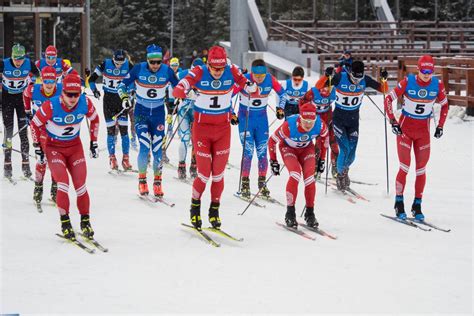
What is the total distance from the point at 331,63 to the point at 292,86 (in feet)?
57.3

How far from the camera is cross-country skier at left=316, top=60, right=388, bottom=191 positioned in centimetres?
1195

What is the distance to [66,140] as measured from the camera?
347 inches

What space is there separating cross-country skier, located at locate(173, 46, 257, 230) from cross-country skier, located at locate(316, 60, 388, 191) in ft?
9.65

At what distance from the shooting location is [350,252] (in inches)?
342

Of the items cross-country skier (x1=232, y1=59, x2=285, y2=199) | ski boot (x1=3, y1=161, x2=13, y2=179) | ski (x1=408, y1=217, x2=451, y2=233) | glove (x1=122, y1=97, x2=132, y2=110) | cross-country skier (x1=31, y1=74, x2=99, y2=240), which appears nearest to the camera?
cross-country skier (x1=31, y1=74, x2=99, y2=240)

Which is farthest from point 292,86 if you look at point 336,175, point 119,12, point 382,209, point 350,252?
point 119,12

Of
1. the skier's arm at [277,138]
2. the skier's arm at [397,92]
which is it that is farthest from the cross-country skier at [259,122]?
the skier's arm at [277,138]

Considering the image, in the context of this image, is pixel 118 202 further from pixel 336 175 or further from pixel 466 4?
pixel 466 4

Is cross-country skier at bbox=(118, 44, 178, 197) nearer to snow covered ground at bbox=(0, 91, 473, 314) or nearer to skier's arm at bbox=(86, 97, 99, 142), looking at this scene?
snow covered ground at bbox=(0, 91, 473, 314)

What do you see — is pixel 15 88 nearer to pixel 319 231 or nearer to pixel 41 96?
pixel 41 96

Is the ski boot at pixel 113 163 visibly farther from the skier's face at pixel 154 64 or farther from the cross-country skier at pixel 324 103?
the cross-country skier at pixel 324 103

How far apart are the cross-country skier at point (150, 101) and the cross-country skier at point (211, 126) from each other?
2064 millimetres

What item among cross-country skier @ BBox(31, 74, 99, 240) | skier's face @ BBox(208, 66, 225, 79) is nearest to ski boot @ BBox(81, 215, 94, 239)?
cross-country skier @ BBox(31, 74, 99, 240)

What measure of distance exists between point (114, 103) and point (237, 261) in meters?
6.47
